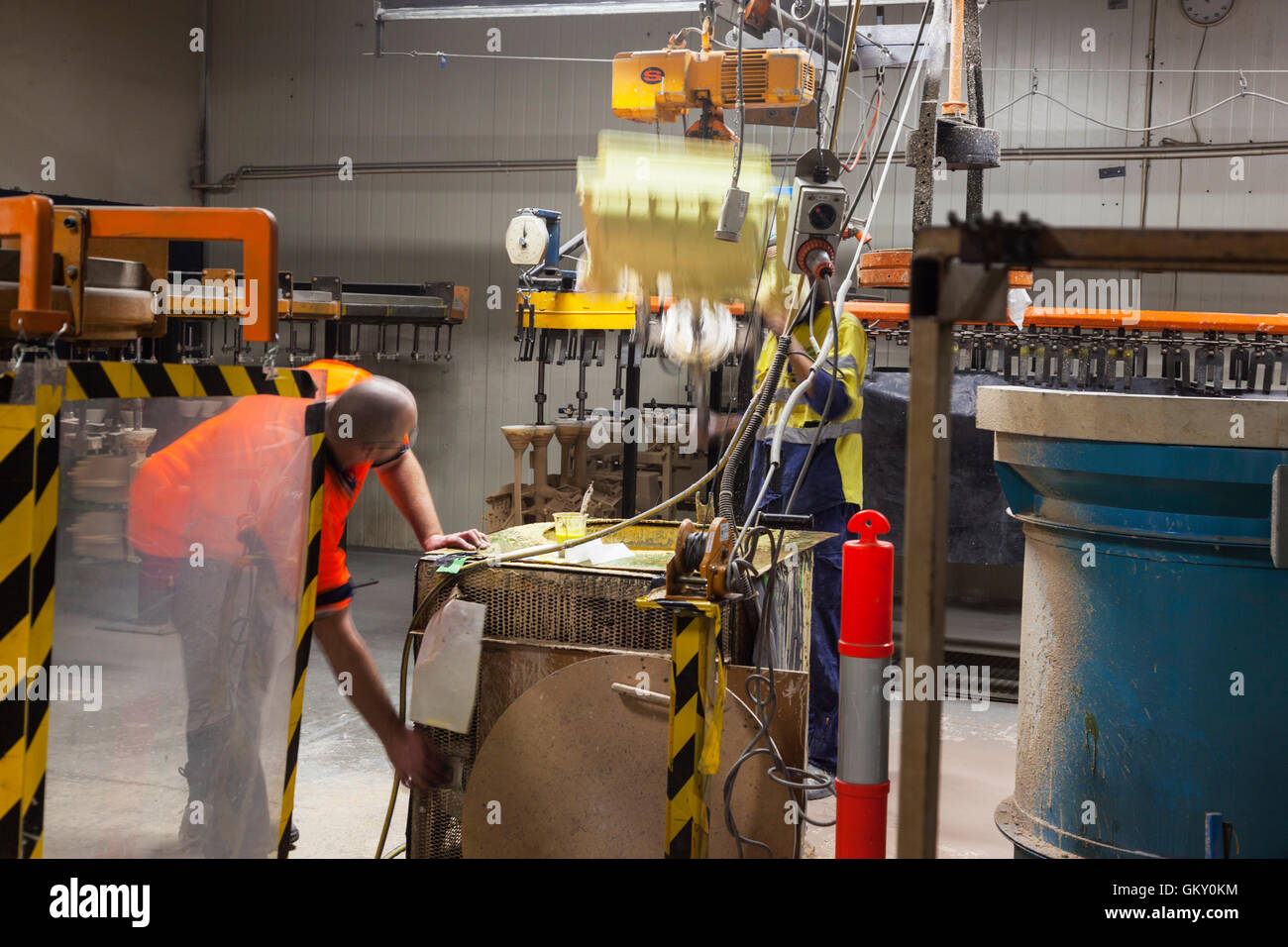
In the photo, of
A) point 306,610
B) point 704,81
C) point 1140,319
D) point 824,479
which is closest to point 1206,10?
point 1140,319

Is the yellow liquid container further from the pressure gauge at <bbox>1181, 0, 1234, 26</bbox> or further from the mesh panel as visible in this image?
the pressure gauge at <bbox>1181, 0, 1234, 26</bbox>

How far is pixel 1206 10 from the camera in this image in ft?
20.6

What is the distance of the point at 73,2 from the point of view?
7676 millimetres

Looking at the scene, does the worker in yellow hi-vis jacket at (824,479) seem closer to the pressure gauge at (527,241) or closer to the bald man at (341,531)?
the pressure gauge at (527,241)

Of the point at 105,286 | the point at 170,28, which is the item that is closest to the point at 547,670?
the point at 105,286

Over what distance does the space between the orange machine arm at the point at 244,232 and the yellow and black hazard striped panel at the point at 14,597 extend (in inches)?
16.4

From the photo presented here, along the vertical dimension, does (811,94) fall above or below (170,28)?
below

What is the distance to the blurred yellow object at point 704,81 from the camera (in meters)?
3.45

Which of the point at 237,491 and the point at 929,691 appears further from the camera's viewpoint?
the point at 237,491

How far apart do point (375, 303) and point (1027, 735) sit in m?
5.64

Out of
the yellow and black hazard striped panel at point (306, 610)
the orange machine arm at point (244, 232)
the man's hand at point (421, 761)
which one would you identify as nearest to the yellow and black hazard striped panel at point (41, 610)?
the orange machine arm at point (244, 232)

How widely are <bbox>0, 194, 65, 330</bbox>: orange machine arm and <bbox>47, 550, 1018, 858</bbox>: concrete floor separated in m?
0.47

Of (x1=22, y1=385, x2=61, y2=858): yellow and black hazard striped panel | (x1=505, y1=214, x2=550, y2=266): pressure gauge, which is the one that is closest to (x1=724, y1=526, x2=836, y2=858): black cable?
(x1=22, y1=385, x2=61, y2=858): yellow and black hazard striped panel

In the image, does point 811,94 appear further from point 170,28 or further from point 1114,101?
point 170,28
